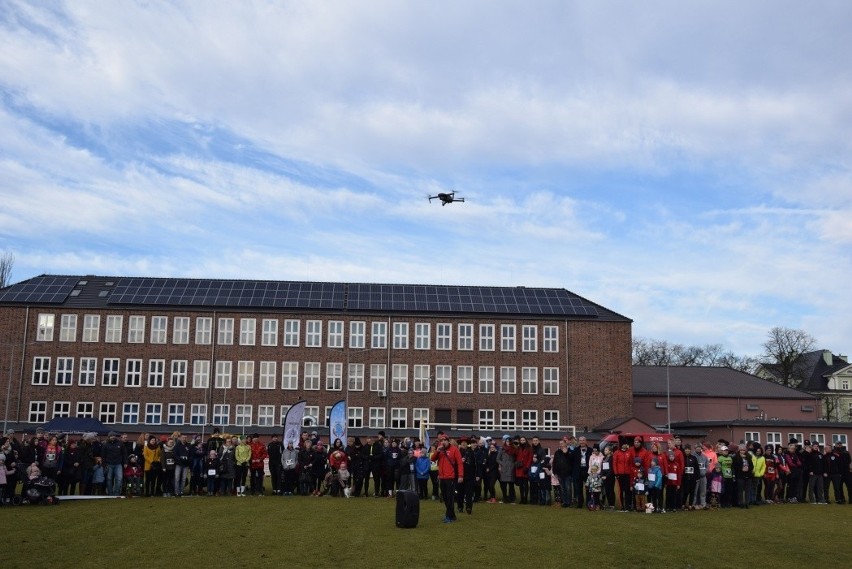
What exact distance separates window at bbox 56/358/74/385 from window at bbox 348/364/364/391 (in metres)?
19.4

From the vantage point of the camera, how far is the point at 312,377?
2502 inches

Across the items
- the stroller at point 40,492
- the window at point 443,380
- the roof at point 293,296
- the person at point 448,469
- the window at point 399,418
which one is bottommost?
the stroller at point 40,492

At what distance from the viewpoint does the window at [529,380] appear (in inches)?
2539

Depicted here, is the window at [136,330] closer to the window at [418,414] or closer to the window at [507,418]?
the window at [418,414]

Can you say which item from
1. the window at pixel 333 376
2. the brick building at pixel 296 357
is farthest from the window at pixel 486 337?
the window at pixel 333 376

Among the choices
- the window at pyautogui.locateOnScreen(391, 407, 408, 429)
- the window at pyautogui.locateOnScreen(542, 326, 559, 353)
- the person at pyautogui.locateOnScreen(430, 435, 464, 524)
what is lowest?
the person at pyautogui.locateOnScreen(430, 435, 464, 524)

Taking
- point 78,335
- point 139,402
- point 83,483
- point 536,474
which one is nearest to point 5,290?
point 78,335

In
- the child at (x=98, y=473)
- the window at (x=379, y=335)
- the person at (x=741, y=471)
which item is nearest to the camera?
the person at (x=741, y=471)

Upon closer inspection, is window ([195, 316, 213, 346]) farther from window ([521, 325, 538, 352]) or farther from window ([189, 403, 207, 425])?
window ([521, 325, 538, 352])

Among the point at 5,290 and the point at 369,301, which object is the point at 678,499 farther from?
the point at 5,290

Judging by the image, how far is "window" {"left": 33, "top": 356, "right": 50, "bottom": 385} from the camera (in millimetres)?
61875

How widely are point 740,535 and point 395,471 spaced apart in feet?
37.3

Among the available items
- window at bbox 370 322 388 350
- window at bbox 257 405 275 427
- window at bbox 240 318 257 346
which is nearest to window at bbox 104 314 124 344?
window at bbox 240 318 257 346

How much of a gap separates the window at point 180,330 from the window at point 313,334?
8515mm
